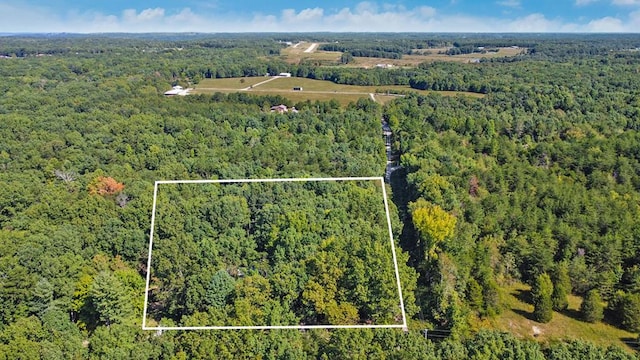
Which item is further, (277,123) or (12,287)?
(277,123)

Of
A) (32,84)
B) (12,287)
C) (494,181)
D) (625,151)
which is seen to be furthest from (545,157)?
(32,84)

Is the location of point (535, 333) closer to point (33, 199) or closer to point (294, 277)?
point (294, 277)

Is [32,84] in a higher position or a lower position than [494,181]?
higher

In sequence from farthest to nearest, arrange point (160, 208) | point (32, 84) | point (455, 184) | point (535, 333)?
point (32, 84) → point (455, 184) → point (535, 333) → point (160, 208)

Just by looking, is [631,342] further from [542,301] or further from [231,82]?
[231,82]

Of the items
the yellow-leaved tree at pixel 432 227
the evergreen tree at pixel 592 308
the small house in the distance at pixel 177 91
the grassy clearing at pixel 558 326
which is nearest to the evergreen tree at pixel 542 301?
the grassy clearing at pixel 558 326

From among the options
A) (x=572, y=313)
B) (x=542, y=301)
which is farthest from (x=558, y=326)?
(x=542, y=301)

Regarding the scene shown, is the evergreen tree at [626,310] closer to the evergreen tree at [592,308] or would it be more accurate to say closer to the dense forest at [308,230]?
the dense forest at [308,230]
